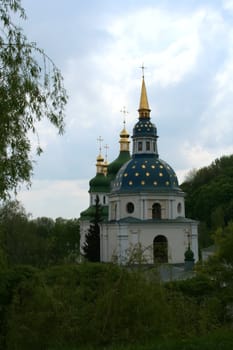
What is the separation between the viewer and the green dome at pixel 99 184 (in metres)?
65.9

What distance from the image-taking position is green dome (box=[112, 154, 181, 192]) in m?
48.2

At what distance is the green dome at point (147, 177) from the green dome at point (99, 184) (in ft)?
52.3

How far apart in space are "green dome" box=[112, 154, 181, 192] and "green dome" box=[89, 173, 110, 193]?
52.3 ft

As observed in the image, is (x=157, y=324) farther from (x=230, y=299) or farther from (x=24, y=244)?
(x=24, y=244)

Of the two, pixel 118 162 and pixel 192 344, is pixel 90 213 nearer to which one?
pixel 118 162

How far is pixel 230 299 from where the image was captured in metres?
19.2

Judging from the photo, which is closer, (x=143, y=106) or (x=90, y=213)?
(x=143, y=106)

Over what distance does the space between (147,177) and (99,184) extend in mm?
18383

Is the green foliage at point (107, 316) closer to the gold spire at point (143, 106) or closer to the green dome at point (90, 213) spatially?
the gold spire at point (143, 106)

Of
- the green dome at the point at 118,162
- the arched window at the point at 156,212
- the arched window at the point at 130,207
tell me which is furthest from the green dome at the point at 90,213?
the arched window at the point at 156,212

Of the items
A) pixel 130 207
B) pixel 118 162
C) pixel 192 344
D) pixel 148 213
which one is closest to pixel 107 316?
pixel 192 344

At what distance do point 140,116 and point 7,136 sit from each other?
43.9 meters

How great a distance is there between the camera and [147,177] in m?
48.4

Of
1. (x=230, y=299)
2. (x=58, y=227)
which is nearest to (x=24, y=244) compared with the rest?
(x=58, y=227)
